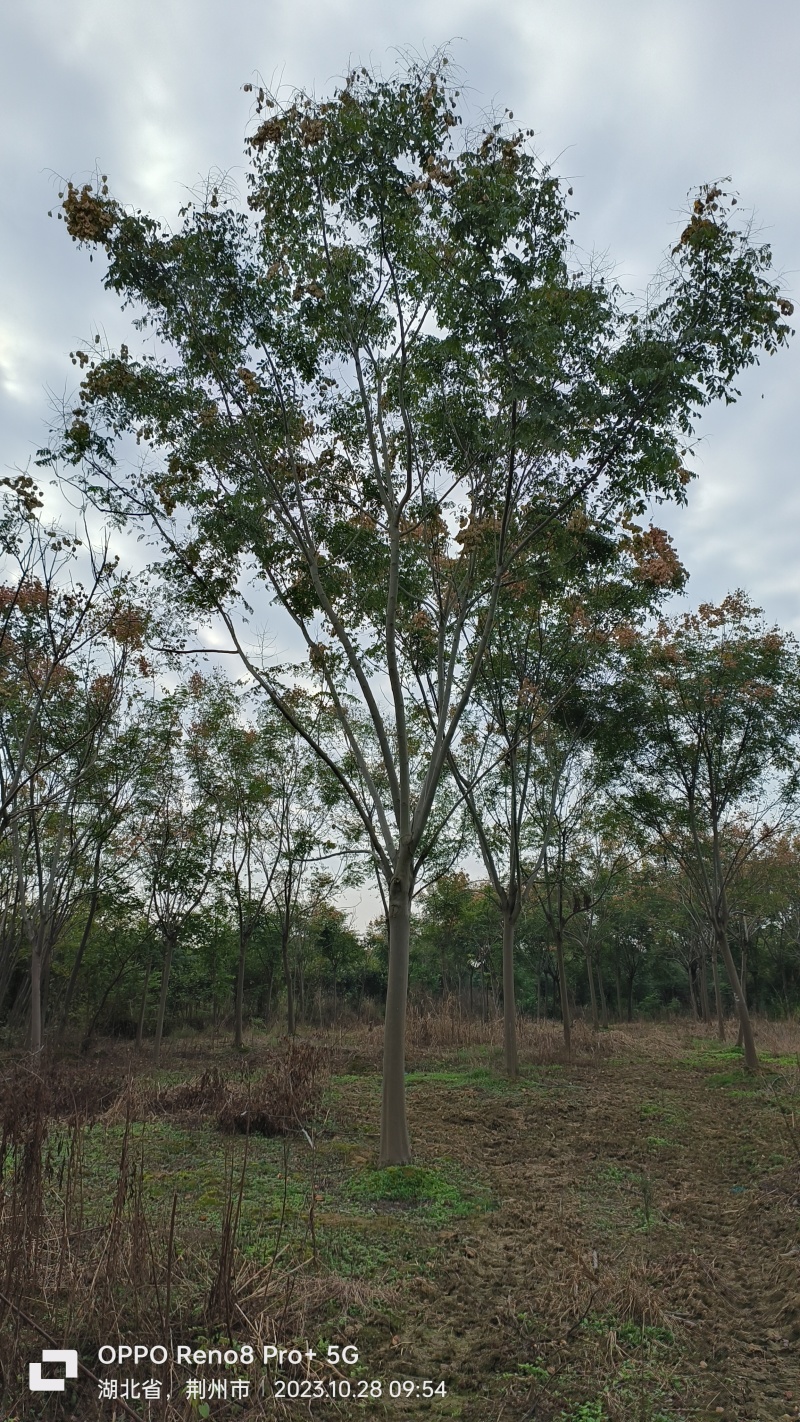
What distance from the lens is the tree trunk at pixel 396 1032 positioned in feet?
21.5

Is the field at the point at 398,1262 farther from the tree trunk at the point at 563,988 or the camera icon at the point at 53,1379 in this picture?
the tree trunk at the point at 563,988

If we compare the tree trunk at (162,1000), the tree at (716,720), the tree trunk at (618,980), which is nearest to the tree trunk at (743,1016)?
the tree at (716,720)

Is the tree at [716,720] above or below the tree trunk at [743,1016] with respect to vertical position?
above

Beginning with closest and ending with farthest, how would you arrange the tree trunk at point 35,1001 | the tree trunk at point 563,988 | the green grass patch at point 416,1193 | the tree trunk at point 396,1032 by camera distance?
the green grass patch at point 416,1193, the tree trunk at point 396,1032, the tree trunk at point 35,1001, the tree trunk at point 563,988

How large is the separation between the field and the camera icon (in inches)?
1.5

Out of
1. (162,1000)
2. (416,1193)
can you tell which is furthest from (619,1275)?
(162,1000)

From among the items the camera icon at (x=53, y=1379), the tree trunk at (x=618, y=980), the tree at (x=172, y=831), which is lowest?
the tree trunk at (x=618, y=980)

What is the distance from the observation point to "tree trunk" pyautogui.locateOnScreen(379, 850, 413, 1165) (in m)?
6.54

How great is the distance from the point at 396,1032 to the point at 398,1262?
7.60 feet

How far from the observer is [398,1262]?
4484mm

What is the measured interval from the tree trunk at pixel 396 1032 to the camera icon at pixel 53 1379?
148 inches

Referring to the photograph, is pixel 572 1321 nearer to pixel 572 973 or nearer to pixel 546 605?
pixel 546 605

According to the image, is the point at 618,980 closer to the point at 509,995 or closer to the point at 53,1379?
the point at 509,995

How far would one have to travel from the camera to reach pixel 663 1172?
7.01 m
